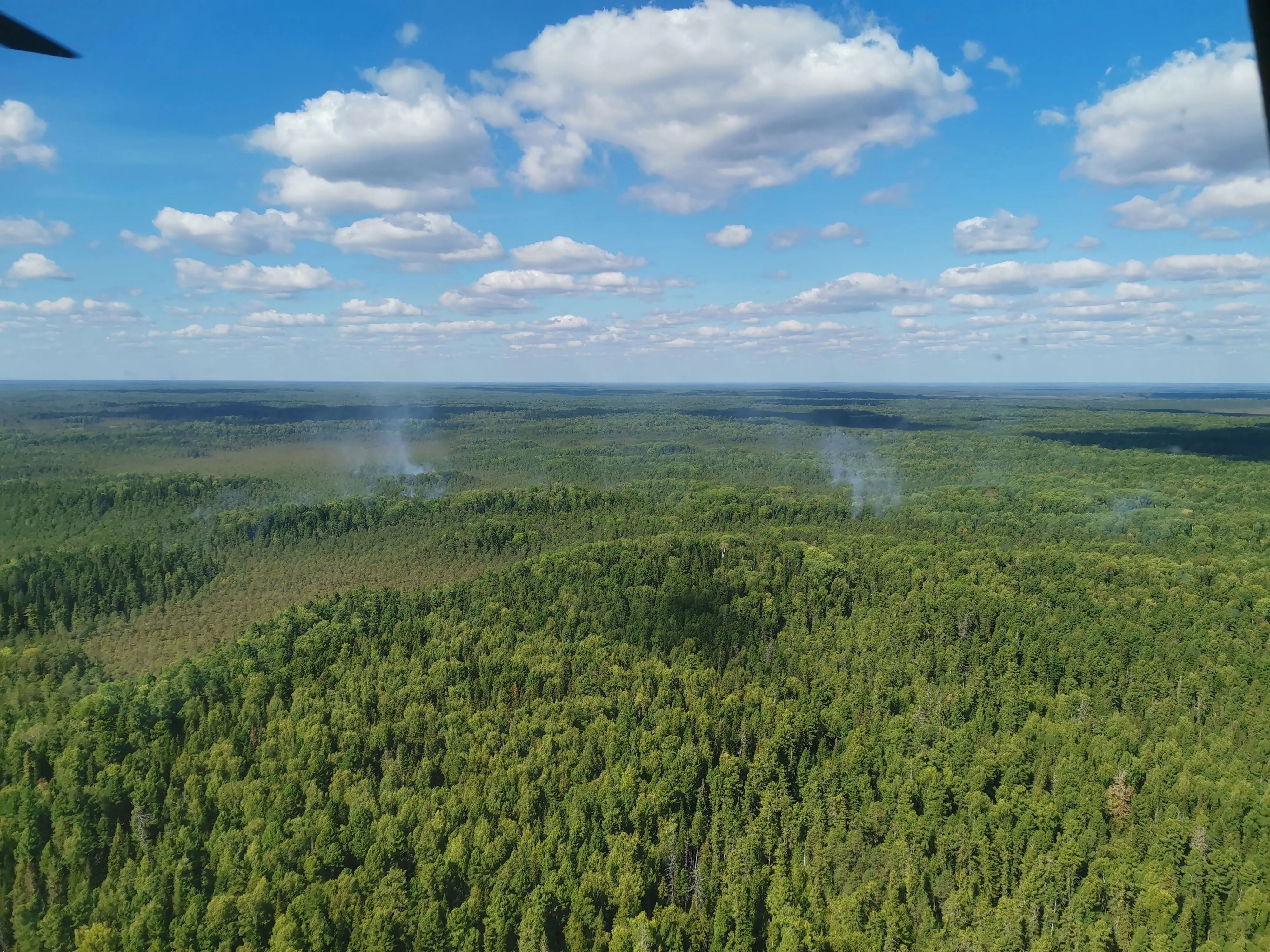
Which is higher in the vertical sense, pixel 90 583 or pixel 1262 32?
pixel 1262 32

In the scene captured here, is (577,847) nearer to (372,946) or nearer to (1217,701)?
(372,946)

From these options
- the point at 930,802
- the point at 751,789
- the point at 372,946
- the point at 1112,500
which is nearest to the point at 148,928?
the point at 372,946

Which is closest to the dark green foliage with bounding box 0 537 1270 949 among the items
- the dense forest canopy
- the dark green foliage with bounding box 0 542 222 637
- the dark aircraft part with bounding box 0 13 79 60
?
the dense forest canopy

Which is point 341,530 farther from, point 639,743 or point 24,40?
point 24,40

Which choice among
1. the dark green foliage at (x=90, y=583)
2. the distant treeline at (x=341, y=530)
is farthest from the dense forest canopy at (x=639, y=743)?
the distant treeline at (x=341, y=530)

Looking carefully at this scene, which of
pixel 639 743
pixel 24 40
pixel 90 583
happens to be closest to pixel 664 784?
pixel 639 743
